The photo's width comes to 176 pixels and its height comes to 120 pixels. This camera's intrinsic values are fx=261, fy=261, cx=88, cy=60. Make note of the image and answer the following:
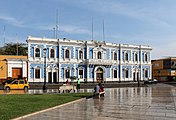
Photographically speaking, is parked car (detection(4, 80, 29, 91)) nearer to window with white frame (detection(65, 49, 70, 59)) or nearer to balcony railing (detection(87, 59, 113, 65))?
window with white frame (detection(65, 49, 70, 59))

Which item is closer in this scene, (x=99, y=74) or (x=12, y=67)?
(x=12, y=67)

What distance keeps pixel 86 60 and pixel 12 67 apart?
14.4 metres

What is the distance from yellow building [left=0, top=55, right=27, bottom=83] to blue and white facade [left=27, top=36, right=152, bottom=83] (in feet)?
3.41

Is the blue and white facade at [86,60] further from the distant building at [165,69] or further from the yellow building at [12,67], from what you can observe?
the distant building at [165,69]

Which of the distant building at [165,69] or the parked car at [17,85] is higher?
the distant building at [165,69]

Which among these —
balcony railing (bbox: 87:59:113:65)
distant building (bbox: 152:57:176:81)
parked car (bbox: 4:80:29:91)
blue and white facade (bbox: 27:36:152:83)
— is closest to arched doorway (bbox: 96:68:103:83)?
blue and white facade (bbox: 27:36:152:83)

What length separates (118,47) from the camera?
55.7 m

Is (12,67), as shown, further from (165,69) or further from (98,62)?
(165,69)

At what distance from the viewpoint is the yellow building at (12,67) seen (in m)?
43.8

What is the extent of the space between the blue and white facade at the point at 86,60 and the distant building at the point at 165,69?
11042mm

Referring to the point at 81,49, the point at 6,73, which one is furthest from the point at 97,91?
the point at 81,49

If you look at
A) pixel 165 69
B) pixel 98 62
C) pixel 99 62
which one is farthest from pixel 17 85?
pixel 165 69

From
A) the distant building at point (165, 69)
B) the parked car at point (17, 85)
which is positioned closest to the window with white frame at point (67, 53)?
the parked car at point (17, 85)

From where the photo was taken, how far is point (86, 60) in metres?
51.4
